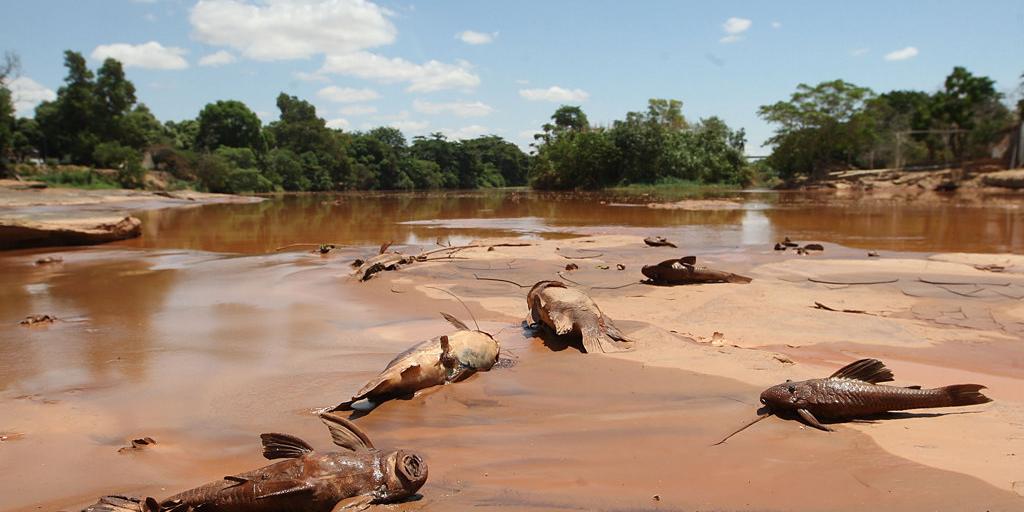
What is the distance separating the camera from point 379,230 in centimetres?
2080

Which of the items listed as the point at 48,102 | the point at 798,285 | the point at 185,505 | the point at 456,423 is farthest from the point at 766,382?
the point at 48,102

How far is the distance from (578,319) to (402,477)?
3.23m

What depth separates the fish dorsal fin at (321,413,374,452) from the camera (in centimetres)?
342

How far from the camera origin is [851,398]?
12.7 ft

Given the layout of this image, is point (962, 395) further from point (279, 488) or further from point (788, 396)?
point (279, 488)

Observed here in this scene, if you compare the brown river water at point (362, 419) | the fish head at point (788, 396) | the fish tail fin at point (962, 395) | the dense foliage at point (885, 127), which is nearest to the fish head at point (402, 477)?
the brown river water at point (362, 419)

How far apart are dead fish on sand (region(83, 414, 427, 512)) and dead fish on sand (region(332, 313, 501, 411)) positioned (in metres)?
1.16

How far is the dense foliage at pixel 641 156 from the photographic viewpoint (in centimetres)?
5997

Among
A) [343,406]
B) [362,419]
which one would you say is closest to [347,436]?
[362,419]

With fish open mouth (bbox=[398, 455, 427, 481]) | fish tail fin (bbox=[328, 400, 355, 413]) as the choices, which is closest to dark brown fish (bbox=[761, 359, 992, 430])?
fish open mouth (bbox=[398, 455, 427, 481])

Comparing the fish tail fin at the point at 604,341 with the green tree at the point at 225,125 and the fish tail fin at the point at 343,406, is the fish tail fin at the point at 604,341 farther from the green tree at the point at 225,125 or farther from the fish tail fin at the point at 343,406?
the green tree at the point at 225,125

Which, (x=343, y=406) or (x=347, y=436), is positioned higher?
(x=347, y=436)

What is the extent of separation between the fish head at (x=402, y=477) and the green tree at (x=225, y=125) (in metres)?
70.8

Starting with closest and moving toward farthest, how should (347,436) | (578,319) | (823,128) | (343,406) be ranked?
1. (347,436)
2. (343,406)
3. (578,319)
4. (823,128)
